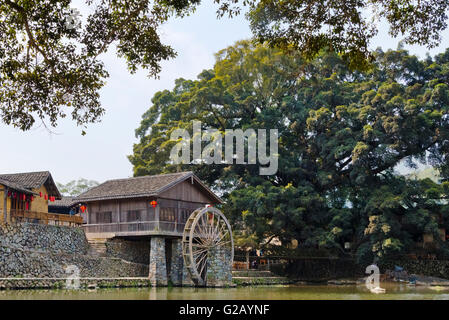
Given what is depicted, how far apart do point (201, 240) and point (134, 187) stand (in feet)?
13.9

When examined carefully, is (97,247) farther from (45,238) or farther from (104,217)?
(45,238)

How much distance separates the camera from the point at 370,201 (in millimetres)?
33344

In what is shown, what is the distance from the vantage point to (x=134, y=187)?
95.0 feet

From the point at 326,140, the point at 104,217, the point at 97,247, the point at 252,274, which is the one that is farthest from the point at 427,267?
the point at 97,247

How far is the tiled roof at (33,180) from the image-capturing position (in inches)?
1094

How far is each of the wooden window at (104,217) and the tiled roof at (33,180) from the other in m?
2.33

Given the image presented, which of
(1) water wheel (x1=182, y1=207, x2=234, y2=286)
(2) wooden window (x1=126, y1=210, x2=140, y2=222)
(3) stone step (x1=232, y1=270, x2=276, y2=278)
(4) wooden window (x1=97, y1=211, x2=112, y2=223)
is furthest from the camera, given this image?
(3) stone step (x1=232, y1=270, x2=276, y2=278)

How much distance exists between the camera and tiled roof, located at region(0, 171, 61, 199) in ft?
91.1

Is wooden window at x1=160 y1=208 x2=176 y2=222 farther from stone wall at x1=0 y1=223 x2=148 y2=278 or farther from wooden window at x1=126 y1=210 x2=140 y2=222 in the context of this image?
stone wall at x1=0 y1=223 x2=148 y2=278

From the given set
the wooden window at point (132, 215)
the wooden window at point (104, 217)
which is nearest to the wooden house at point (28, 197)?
the wooden window at point (104, 217)

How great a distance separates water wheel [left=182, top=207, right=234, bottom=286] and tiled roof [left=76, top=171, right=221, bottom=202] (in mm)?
1961

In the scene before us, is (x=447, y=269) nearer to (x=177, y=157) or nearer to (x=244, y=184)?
(x=244, y=184)

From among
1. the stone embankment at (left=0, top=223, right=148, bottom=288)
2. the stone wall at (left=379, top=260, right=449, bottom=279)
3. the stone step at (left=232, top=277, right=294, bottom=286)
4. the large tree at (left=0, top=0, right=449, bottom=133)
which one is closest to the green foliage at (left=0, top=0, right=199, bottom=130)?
the large tree at (left=0, top=0, right=449, bottom=133)
